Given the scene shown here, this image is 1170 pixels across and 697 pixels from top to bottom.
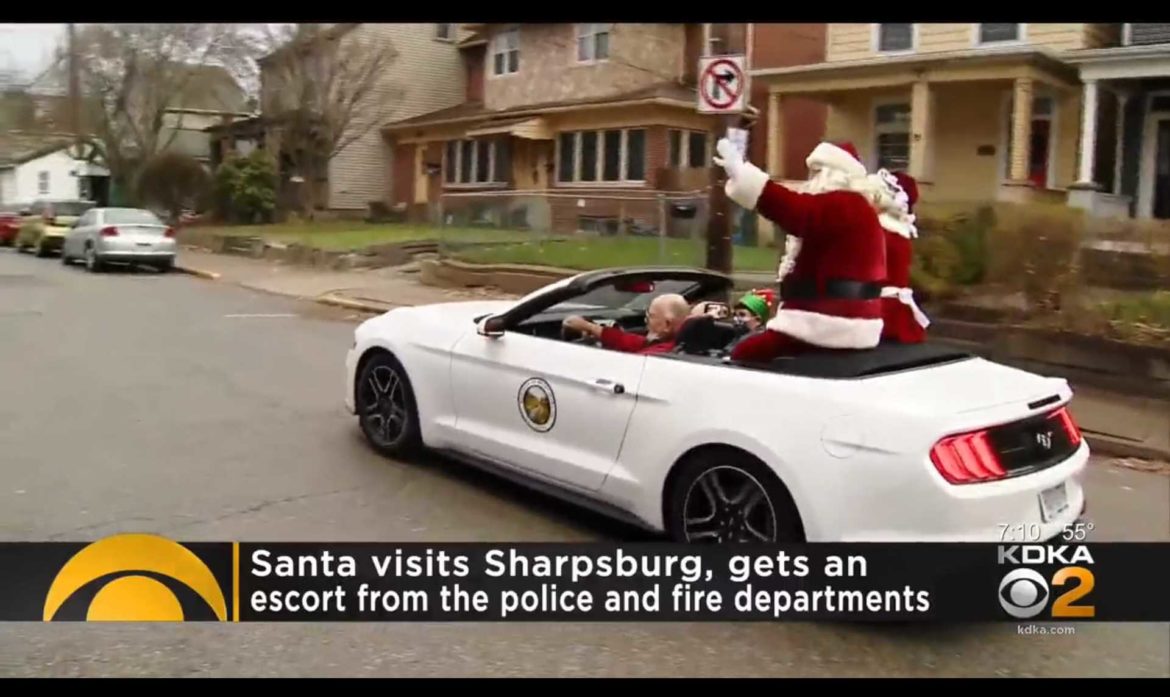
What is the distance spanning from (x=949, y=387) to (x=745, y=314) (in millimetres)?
873

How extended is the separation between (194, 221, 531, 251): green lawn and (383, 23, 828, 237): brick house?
82 millimetres

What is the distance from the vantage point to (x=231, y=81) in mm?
3475

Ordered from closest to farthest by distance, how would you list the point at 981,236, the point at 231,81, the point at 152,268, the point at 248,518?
the point at 248,518 < the point at 231,81 < the point at 152,268 < the point at 981,236

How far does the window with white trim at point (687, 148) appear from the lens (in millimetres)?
4531

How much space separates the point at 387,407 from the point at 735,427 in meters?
1.75

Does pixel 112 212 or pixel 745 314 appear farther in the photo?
pixel 112 212

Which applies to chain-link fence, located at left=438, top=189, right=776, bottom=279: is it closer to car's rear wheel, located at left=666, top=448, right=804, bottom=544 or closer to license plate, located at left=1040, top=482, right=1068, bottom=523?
car's rear wheel, located at left=666, top=448, right=804, bottom=544

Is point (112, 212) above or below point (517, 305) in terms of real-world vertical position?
above

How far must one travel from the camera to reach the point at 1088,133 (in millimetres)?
4828

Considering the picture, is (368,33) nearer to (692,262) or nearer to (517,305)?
(517,305)

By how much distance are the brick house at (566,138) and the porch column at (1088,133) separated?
172 centimetres

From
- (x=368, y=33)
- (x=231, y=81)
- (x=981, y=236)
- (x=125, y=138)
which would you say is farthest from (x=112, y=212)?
(x=981, y=236)
